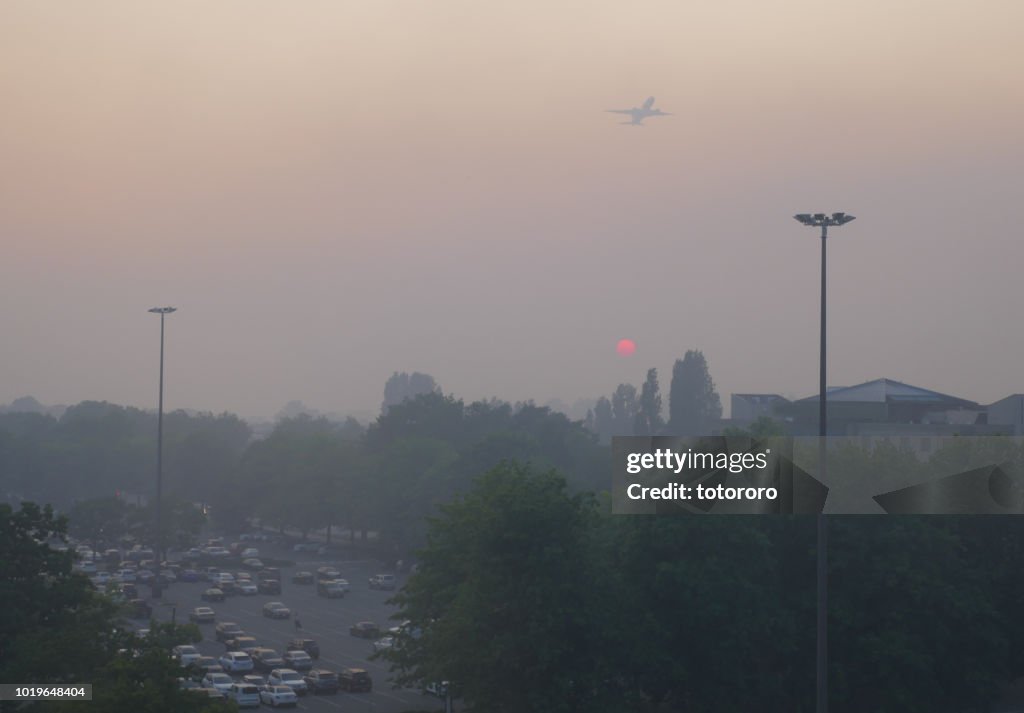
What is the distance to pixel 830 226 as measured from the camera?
25.8 meters

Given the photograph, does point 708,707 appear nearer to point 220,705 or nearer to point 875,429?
point 220,705

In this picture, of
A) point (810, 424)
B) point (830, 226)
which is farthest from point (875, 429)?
point (830, 226)

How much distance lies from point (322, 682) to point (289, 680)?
4.01ft

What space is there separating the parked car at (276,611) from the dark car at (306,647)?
10228 millimetres

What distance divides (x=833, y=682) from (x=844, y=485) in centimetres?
628

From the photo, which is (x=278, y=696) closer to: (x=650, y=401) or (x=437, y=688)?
(x=437, y=688)

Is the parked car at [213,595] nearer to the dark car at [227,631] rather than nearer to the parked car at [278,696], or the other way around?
the dark car at [227,631]

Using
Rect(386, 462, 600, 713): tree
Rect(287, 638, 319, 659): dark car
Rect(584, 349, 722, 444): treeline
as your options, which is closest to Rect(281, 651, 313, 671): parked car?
Rect(287, 638, 319, 659): dark car

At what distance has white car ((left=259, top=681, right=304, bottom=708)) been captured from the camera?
36.0 meters

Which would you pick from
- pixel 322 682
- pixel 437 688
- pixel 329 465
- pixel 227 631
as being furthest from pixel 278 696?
pixel 329 465

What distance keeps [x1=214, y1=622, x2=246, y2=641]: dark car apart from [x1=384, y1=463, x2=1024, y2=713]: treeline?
19811mm

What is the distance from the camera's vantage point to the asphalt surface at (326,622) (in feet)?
123

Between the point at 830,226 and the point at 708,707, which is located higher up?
the point at 830,226

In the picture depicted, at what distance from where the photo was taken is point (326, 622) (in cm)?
5622
